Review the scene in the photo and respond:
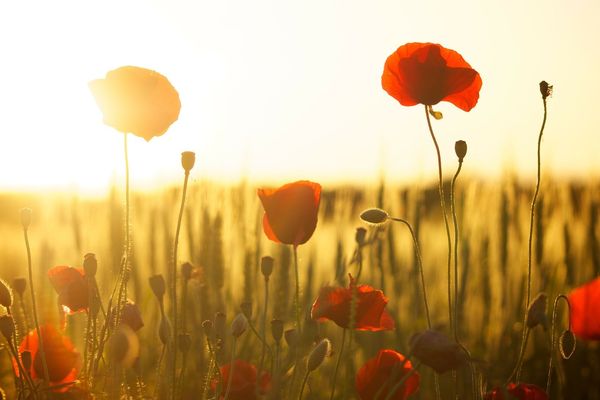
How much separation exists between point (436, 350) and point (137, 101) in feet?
2.04

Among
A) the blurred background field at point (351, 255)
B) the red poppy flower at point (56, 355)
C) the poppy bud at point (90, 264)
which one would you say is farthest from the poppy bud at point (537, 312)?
the blurred background field at point (351, 255)

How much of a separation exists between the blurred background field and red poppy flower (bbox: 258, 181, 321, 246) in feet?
1.79

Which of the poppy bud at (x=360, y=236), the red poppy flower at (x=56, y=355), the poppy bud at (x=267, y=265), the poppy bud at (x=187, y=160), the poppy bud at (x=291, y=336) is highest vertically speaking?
the poppy bud at (x=187, y=160)

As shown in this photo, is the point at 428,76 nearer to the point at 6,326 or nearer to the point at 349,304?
the point at 349,304

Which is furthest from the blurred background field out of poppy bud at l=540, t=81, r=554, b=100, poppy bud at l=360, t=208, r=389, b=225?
poppy bud at l=540, t=81, r=554, b=100

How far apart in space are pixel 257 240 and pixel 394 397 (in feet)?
3.22

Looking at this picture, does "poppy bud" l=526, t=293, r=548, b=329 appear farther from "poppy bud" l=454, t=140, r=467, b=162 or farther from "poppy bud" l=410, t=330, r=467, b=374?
"poppy bud" l=454, t=140, r=467, b=162

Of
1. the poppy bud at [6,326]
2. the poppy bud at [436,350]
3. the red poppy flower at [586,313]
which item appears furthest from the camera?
the red poppy flower at [586,313]

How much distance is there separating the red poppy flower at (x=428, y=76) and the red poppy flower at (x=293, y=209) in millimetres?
215

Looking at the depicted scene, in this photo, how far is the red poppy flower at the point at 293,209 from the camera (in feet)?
4.33

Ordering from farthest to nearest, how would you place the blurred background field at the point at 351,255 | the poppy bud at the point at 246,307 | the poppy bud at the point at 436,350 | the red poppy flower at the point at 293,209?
the blurred background field at the point at 351,255, the red poppy flower at the point at 293,209, the poppy bud at the point at 246,307, the poppy bud at the point at 436,350

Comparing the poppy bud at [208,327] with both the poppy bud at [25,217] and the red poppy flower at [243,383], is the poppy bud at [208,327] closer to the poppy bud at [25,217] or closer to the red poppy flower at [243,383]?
the red poppy flower at [243,383]

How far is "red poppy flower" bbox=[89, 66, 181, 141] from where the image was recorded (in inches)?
51.1

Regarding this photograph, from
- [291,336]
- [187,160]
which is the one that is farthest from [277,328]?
[187,160]
